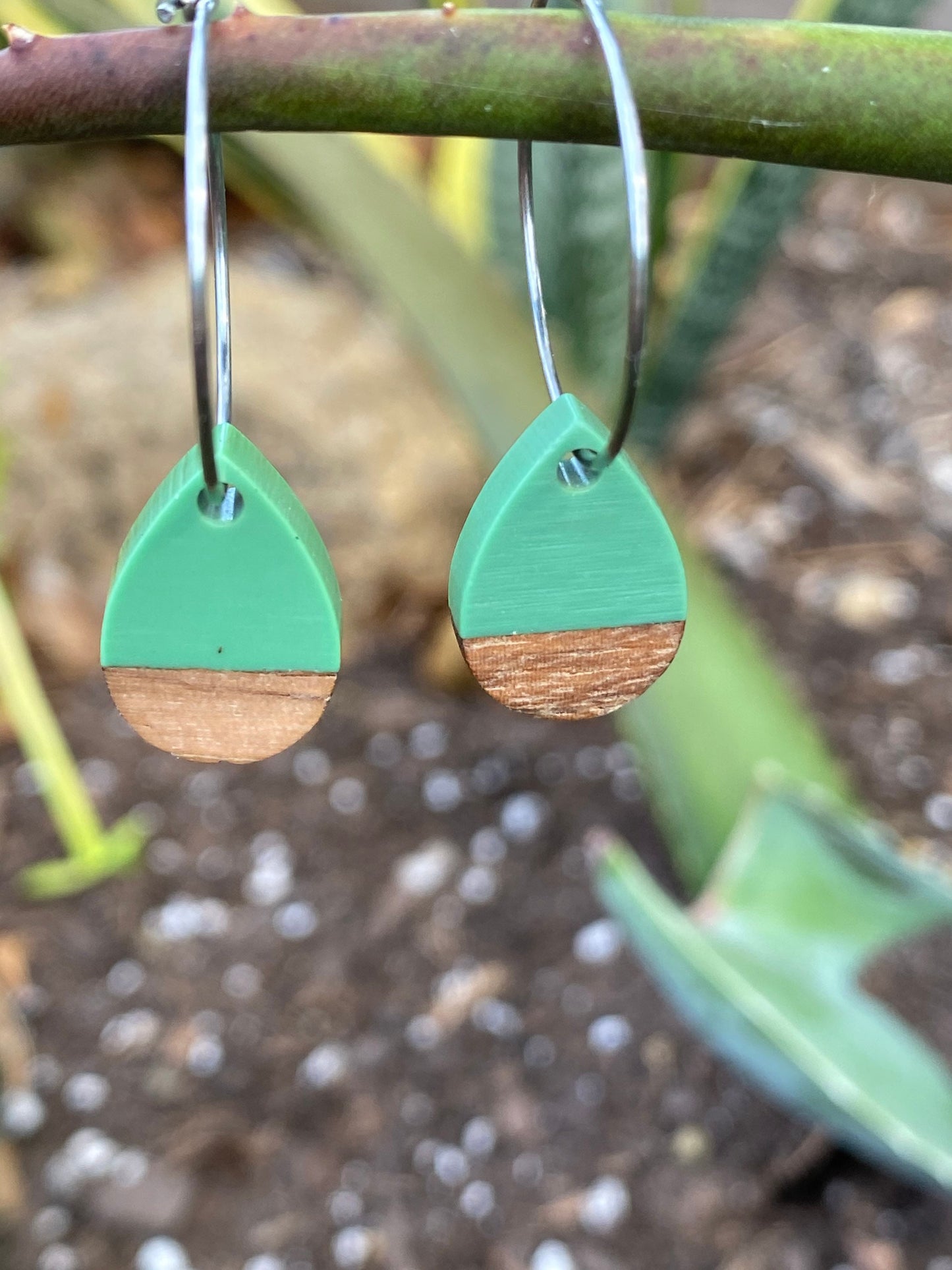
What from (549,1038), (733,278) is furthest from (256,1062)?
(733,278)

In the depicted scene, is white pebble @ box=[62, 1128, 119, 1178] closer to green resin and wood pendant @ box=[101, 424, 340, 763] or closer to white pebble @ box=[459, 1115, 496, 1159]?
white pebble @ box=[459, 1115, 496, 1159]

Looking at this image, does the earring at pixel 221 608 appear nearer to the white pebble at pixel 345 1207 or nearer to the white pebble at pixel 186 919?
the white pebble at pixel 345 1207

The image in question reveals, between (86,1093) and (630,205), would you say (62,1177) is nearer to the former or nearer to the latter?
(86,1093)

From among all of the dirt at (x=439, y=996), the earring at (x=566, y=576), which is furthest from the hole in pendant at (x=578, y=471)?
the dirt at (x=439, y=996)

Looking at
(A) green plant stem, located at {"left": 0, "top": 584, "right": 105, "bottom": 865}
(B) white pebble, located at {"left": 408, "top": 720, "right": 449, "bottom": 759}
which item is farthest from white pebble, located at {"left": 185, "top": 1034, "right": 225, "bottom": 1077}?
(B) white pebble, located at {"left": 408, "top": 720, "right": 449, "bottom": 759}

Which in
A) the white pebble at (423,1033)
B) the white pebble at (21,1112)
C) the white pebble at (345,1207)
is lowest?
the white pebble at (345,1207)

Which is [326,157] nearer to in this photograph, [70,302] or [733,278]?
[733,278]
